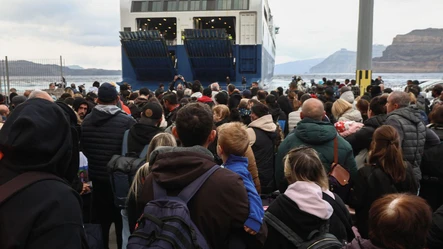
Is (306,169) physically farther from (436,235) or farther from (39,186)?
(39,186)

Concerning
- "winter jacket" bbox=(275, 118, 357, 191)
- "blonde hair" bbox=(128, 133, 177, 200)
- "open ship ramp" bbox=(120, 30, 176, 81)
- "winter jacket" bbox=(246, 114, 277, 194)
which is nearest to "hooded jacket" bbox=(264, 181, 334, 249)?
"blonde hair" bbox=(128, 133, 177, 200)

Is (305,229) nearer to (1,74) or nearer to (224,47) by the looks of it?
(1,74)

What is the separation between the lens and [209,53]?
1831 cm

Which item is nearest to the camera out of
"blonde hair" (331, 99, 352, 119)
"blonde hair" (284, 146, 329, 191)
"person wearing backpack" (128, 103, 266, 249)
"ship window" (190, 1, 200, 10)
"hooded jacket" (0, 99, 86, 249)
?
"hooded jacket" (0, 99, 86, 249)

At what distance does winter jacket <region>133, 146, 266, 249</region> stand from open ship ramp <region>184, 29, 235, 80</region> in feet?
51.6

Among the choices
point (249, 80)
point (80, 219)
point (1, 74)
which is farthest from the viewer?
point (249, 80)

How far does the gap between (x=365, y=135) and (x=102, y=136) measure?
2.86 meters

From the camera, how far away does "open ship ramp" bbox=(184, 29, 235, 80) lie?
17.3 meters

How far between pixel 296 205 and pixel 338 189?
124cm

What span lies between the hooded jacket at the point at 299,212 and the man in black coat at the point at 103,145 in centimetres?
212

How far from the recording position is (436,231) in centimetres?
215

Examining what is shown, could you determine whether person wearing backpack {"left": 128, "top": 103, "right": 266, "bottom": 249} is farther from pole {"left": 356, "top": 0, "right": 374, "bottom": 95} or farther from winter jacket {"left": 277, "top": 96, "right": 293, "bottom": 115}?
pole {"left": 356, "top": 0, "right": 374, "bottom": 95}

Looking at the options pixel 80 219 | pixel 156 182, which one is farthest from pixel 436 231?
pixel 80 219

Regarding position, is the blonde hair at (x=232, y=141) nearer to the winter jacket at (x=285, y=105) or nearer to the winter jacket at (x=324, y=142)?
the winter jacket at (x=324, y=142)
